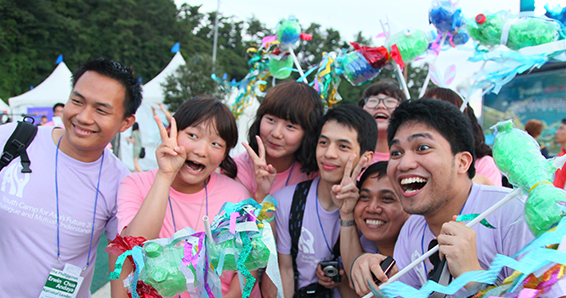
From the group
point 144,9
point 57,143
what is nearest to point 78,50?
point 144,9

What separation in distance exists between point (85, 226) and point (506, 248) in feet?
6.76

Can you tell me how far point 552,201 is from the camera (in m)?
1.19

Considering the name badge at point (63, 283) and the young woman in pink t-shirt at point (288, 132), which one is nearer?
the name badge at point (63, 283)

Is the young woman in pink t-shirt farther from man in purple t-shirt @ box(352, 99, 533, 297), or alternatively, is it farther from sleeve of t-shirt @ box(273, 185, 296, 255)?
man in purple t-shirt @ box(352, 99, 533, 297)

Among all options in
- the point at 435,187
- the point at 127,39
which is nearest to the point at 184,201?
the point at 435,187

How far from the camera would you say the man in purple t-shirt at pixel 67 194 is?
1949mm

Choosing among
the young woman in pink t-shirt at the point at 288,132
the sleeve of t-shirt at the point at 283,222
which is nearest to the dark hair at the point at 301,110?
the young woman in pink t-shirt at the point at 288,132

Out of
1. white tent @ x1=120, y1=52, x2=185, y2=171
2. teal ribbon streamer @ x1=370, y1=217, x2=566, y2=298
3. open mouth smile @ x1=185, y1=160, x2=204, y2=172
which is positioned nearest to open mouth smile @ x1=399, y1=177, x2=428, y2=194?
teal ribbon streamer @ x1=370, y1=217, x2=566, y2=298

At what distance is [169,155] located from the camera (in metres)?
1.85

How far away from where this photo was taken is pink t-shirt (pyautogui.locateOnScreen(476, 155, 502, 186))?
8.23 ft

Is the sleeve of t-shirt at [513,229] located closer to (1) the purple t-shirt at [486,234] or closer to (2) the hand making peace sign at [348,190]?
(1) the purple t-shirt at [486,234]

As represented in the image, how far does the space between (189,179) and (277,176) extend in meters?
0.75

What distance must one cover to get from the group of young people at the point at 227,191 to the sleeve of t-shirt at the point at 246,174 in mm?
133

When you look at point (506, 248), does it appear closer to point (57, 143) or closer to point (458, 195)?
point (458, 195)
